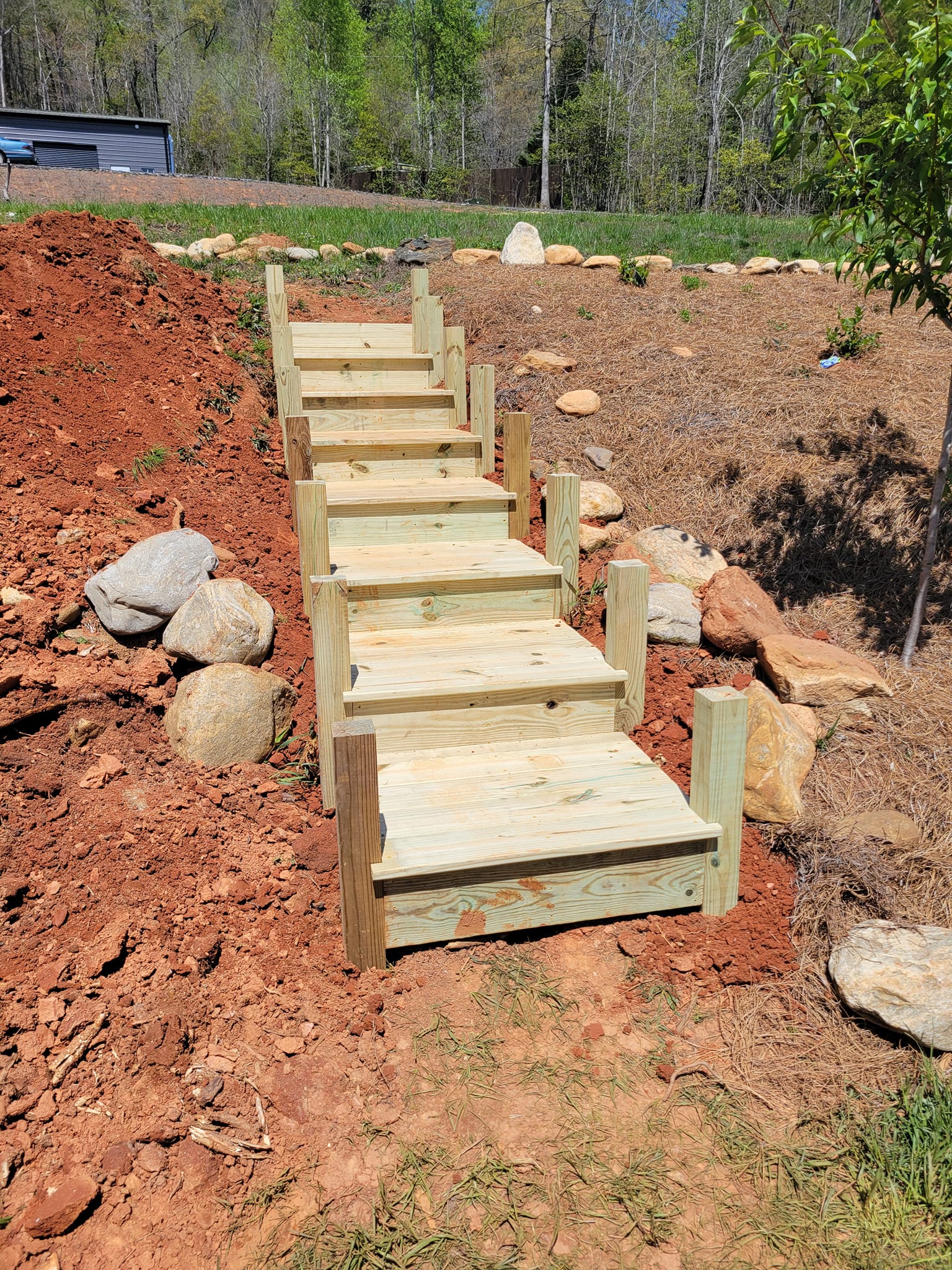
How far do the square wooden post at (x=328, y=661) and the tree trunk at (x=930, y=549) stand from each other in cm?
264

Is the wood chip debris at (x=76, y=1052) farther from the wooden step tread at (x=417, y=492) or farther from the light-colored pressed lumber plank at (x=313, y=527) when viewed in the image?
the wooden step tread at (x=417, y=492)

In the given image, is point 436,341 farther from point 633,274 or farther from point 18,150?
point 18,150

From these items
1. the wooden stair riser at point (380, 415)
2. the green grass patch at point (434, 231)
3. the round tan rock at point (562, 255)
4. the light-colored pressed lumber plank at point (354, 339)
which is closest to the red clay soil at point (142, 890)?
the wooden stair riser at point (380, 415)

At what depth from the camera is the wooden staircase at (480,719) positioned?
248 cm

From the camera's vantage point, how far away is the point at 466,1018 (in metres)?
2.36

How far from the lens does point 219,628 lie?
348 cm

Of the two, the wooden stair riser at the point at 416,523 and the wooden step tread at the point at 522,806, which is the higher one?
the wooden stair riser at the point at 416,523

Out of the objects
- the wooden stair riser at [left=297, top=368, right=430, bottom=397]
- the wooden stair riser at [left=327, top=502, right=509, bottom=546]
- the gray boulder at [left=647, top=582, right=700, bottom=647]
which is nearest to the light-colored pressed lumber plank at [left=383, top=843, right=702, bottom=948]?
the gray boulder at [left=647, top=582, right=700, bottom=647]

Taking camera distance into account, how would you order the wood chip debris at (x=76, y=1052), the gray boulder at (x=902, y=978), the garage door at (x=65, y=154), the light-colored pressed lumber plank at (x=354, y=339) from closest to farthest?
the wood chip debris at (x=76, y=1052), the gray boulder at (x=902, y=978), the light-colored pressed lumber plank at (x=354, y=339), the garage door at (x=65, y=154)

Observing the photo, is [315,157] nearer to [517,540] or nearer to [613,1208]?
[517,540]

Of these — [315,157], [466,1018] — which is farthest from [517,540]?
[315,157]

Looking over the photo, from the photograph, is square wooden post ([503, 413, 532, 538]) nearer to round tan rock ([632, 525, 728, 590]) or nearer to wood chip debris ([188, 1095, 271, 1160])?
round tan rock ([632, 525, 728, 590])

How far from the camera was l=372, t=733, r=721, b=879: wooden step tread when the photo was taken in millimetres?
2488

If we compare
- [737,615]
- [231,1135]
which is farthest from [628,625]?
[231,1135]
